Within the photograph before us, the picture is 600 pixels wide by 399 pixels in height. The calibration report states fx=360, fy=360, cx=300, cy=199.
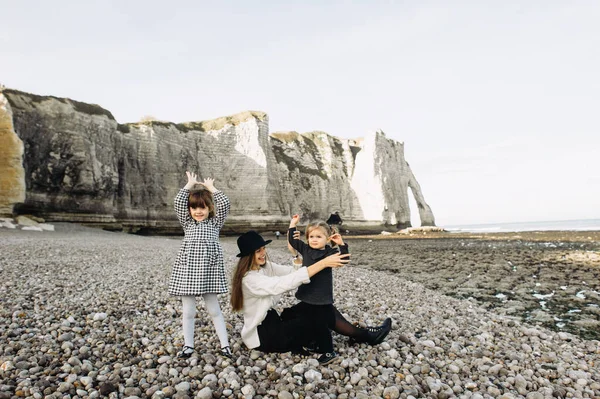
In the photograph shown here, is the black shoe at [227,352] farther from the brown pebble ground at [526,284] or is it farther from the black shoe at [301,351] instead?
the brown pebble ground at [526,284]

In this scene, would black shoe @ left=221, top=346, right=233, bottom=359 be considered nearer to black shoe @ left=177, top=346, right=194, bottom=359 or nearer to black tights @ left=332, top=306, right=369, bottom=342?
black shoe @ left=177, top=346, right=194, bottom=359

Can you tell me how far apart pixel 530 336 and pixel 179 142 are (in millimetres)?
41527

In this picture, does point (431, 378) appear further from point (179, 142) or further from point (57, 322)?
point (179, 142)

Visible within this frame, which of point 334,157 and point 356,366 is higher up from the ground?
point 334,157

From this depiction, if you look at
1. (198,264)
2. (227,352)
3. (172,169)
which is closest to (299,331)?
(227,352)

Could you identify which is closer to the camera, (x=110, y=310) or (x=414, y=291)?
(x=110, y=310)

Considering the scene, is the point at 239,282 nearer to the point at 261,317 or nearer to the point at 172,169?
the point at 261,317

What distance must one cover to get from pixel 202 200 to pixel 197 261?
30.6 inches

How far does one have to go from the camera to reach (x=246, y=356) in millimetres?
4539

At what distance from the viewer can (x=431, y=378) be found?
4.18 m

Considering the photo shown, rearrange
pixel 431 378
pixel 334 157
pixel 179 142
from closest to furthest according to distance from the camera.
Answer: pixel 431 378, pixel 179 142, pixel 334 157

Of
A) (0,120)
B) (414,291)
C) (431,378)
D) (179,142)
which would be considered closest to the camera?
(431,378)

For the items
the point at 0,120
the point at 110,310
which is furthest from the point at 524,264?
the point at 0,120

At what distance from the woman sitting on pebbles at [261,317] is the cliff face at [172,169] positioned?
95.5 ft
